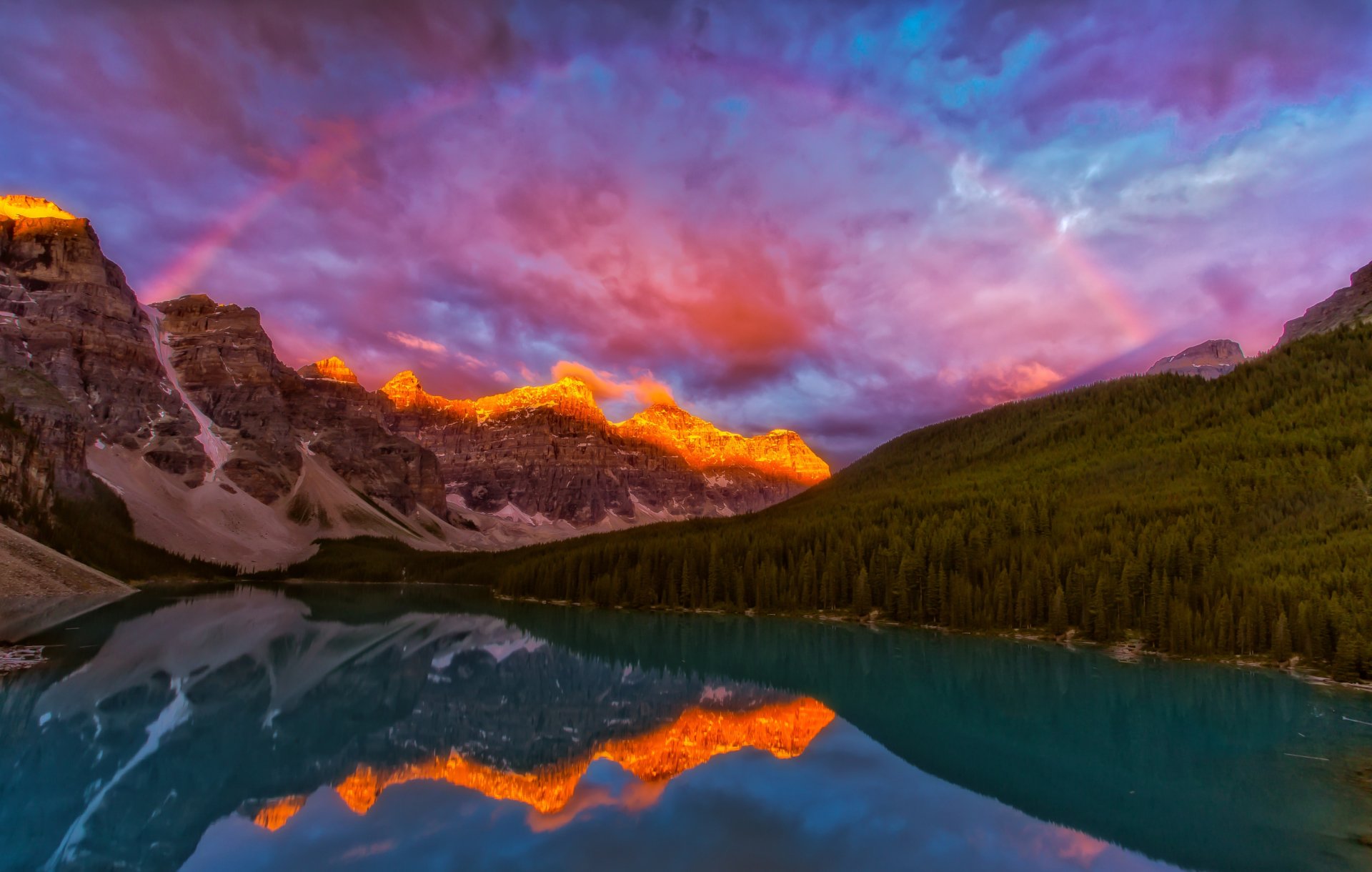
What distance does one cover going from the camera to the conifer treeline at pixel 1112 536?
6353 cm

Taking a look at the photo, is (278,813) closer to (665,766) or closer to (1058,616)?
(665,766)

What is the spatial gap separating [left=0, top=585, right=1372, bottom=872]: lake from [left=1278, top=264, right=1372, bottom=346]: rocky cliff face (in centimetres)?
15819

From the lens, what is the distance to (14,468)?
4144 inches

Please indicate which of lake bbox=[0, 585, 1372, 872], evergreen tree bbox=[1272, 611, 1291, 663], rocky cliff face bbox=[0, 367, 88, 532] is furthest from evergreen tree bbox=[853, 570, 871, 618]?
rocky cliff face bbox=[0, 367, 88, 532]

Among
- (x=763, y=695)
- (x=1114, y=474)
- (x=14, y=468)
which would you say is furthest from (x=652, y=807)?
(x=14, y=468)

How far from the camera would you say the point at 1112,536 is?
8044cm

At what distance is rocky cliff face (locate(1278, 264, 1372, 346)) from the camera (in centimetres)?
16225

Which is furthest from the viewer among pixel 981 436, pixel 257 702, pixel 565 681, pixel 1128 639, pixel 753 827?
pixel 981 436

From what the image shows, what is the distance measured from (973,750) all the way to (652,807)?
46.4ft

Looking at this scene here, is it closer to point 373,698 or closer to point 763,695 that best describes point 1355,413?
point 763,695

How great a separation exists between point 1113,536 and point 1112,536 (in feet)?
0.25

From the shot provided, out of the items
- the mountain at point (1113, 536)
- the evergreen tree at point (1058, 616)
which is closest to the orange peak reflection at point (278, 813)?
the mountain at point (1113, 536)

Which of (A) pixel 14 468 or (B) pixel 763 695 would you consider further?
(A) pixel 14 468

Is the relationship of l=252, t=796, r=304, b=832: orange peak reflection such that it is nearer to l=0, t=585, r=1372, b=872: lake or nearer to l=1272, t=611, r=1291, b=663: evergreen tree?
l=0, t=585, r=1372, b=872: lake
